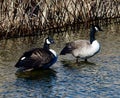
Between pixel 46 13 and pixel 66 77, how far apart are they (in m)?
8.04

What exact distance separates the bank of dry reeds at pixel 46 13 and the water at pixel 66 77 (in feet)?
4.99

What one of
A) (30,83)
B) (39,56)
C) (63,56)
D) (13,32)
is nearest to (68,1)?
(13,32)

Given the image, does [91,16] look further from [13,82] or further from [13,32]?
[13,82]

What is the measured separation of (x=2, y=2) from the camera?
1975cm

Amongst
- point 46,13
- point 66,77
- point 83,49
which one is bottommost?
point 66,77

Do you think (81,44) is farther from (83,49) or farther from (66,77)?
(66,77)

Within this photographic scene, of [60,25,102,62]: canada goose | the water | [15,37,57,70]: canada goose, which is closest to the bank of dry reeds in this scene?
the water

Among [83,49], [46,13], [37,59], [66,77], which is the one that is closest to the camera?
[66,77]

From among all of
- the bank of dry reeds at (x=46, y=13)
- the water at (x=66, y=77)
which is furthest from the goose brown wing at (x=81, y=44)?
the bank of dry reeds at (x=46, y=13)

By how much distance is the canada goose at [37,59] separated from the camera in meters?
14.2

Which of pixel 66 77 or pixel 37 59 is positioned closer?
pixel 66 77

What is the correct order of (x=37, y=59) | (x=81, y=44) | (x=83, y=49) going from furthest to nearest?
1. (x=81, y=44)
2. (x=83, y=49)
3. (x=37, y=59)

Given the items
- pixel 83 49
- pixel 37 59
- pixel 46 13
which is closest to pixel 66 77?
pixel 37 59

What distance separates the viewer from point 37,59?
47.8ft
